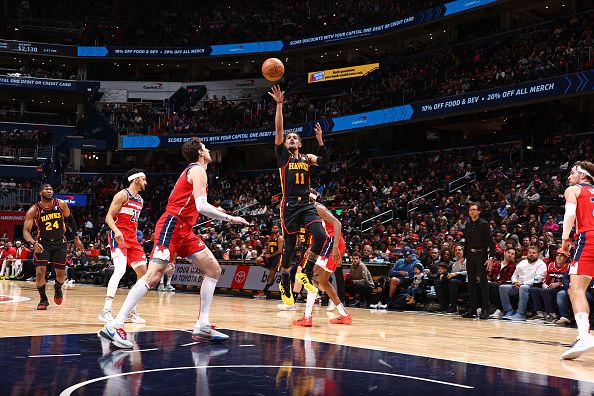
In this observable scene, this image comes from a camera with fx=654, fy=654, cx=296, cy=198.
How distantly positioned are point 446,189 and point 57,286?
1680 cm

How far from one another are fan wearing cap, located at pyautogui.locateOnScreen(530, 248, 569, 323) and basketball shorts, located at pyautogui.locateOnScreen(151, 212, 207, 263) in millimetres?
7313

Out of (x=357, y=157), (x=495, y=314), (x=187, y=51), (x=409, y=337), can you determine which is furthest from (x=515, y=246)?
(x=187, y=51)

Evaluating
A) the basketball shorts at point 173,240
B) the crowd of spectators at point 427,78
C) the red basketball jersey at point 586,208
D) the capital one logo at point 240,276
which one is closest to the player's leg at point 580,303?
the red basketball jersey at point 586,208

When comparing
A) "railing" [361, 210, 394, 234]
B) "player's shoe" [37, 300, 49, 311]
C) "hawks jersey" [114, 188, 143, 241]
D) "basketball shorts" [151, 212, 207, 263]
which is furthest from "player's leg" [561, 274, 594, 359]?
"railing" [361, 210, 394, 234]

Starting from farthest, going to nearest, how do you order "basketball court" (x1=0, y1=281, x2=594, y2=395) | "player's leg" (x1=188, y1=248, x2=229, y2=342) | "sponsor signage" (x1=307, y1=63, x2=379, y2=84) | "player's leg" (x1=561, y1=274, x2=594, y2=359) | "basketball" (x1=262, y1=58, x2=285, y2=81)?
"sponsor signage" (x1=307, y1=63, x2=379, y2=84) → "basketball" (x1=262, y1=58, x2=285, y2=81) → "player's leg" (x1=188, y1=248, x2=229, y2=342) → "player's leg" (x1=561, y1=274, x2=594, y2=359) → "basketball court" (x1=0, y1=281, x2=594, y2=395)

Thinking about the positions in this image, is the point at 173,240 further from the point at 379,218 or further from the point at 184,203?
the point at 379,218

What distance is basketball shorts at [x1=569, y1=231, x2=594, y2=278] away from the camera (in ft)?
22.6

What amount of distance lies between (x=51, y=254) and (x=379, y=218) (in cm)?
1529

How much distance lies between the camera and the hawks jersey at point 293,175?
9.16 m

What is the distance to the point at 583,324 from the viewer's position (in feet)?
22.2

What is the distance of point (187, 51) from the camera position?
1767 inches

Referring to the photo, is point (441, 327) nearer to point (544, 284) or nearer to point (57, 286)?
point (544, 284)

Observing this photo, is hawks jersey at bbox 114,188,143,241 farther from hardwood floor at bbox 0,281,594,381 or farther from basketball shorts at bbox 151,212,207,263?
basketball shorts at bbox 151,212,207,263

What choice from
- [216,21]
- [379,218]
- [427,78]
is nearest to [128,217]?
[379,218]
